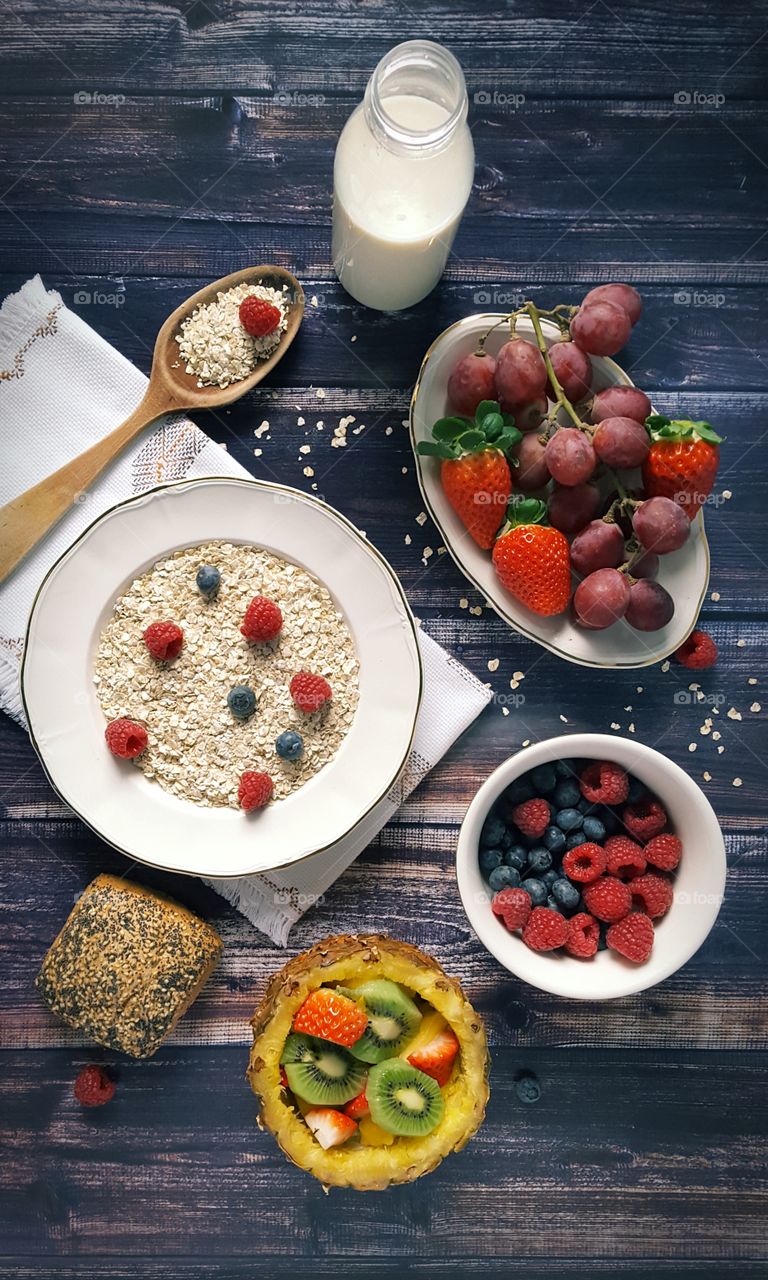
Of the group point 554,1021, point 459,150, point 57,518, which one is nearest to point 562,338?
point 459,150

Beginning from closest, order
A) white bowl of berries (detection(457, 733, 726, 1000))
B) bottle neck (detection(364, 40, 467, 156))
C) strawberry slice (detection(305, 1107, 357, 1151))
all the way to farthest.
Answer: bottle neck (detection(364, 40, 467, 156))
strawberry slice (detection(305, 1107, 357, 1151))
white bowl of berries (detection(457, 733, 726, 1000))

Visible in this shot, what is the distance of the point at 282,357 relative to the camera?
61.1 inches

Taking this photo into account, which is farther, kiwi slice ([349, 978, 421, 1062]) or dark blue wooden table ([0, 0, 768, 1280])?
dark blue wooden table ([0, 0, 768, 1280])

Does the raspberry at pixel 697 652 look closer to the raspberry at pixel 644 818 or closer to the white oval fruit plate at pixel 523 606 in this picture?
the white oval fruit plate at pixel 523 606

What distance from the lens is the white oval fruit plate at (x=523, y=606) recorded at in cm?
148

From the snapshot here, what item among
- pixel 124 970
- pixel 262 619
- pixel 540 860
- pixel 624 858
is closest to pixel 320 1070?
pixel 124 970

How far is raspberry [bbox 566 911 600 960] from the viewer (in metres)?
1.43

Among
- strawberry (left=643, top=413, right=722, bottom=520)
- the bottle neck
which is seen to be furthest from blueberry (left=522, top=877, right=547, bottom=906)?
the bottle neck

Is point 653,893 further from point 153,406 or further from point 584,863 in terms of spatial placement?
point 153,406

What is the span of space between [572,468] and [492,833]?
561 mm

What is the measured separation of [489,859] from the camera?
1.47 m

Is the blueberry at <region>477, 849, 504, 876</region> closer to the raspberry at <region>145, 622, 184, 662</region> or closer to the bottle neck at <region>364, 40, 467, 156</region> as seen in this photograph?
the raspberry at <region>145, 622, 184, 662</region>

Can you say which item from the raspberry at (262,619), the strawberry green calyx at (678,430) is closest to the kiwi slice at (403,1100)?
the raspberry at (262,619)

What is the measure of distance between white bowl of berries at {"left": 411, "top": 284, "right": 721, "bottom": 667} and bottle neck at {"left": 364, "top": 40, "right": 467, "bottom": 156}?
0.29 meters
